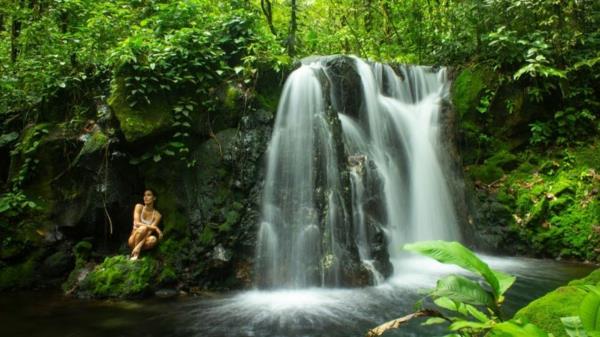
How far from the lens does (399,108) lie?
30.8 feet

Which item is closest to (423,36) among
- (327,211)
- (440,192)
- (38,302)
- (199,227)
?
(440,192)

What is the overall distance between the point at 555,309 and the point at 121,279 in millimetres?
5516

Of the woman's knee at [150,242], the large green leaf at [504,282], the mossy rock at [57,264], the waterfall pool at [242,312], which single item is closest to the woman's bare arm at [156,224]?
the woman's knee at [150,242]

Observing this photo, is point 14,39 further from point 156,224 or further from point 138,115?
point 156,224

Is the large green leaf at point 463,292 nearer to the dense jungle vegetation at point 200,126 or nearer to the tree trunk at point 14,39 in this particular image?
the dense jungle vegetation at point 200,126

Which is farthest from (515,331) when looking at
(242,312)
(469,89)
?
(469,89)

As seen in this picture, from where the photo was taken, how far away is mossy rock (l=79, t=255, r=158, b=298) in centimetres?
581

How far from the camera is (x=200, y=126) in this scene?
725 cm

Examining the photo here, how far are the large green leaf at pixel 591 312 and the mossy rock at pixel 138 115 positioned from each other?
6.49 metres

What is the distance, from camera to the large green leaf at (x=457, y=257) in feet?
5.56

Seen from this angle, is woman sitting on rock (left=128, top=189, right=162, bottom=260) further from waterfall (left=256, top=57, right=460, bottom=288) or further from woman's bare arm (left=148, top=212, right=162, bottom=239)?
waterfall (left=256, top=57, right=460, bottom=288)

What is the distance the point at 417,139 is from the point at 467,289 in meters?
7.62

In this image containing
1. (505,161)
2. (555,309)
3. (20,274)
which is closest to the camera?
(555,309)

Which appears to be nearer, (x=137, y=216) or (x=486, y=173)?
(x=137, y=216)
